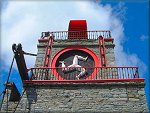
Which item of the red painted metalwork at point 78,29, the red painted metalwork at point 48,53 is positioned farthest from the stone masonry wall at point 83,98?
the red painted metalwork at point 78,29

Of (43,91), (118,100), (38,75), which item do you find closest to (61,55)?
(38,75)

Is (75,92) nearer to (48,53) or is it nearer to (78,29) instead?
(48,53)

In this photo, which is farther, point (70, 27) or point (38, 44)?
point (70, 27)

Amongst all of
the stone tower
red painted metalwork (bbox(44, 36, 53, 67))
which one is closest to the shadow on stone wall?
the stone tower

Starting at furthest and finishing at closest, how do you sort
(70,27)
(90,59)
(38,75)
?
1. (70,27)
2. (90,59)
3. (38,75)

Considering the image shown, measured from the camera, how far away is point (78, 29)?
62.4 ft

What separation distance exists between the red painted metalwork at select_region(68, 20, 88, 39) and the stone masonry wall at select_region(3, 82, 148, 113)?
5739 millimetres

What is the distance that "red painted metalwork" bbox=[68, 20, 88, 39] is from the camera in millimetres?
18153

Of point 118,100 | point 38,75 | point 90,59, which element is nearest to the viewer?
point 118,100

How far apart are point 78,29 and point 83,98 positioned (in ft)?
24.2

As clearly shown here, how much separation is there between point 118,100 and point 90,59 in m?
4.29

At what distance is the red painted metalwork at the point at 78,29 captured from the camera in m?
18.2

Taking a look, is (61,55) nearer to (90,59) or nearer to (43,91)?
(90,59)

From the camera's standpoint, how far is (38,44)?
17.1 m
